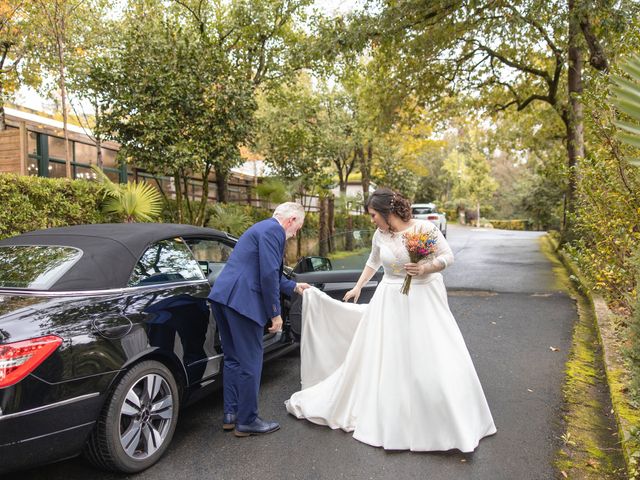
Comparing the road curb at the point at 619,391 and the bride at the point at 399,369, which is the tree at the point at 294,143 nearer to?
the road curb at the point at 619,391

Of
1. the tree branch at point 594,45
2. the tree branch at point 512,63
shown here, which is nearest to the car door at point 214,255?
the tree branch at point 594,45

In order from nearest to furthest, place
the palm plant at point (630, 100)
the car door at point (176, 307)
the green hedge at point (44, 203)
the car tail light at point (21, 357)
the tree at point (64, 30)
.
Answer: the palm plant at point (630, 100) → the car tail light at point (21, 357) → the car door at point (176, 307) → the green hedge at point (44, 203) → the tree at point (64, 30)

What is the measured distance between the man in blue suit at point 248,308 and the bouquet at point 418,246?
98cm

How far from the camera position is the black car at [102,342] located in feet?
8.35

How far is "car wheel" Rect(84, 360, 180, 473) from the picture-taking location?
9.55ft

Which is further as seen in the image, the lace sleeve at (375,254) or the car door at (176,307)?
the lace sleeve at (375,254)

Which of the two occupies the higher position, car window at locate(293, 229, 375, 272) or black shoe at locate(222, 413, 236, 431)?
car window at locate(293, 229, 375, 272)

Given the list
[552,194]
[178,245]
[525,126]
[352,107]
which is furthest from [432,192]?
[178,245]

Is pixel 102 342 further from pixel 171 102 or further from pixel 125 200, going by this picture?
pixel 171 102

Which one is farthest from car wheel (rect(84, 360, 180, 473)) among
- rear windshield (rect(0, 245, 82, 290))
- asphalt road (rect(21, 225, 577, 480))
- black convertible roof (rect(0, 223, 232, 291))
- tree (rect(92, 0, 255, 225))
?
tree (rect(92, 0, 255, 225))

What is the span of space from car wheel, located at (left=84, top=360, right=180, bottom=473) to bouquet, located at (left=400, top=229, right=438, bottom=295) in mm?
1890

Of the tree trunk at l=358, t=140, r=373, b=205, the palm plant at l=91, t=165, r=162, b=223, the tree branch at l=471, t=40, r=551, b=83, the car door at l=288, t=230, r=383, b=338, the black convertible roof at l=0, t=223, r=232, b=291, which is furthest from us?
the tree trunk at l=358, t=140, r=373, b=205

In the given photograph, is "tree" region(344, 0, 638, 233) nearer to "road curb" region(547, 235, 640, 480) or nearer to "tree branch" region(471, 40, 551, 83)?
"tree branch" region(471, 40, 551, 83)

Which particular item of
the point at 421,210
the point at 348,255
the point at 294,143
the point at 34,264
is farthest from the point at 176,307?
the point at 421,210
